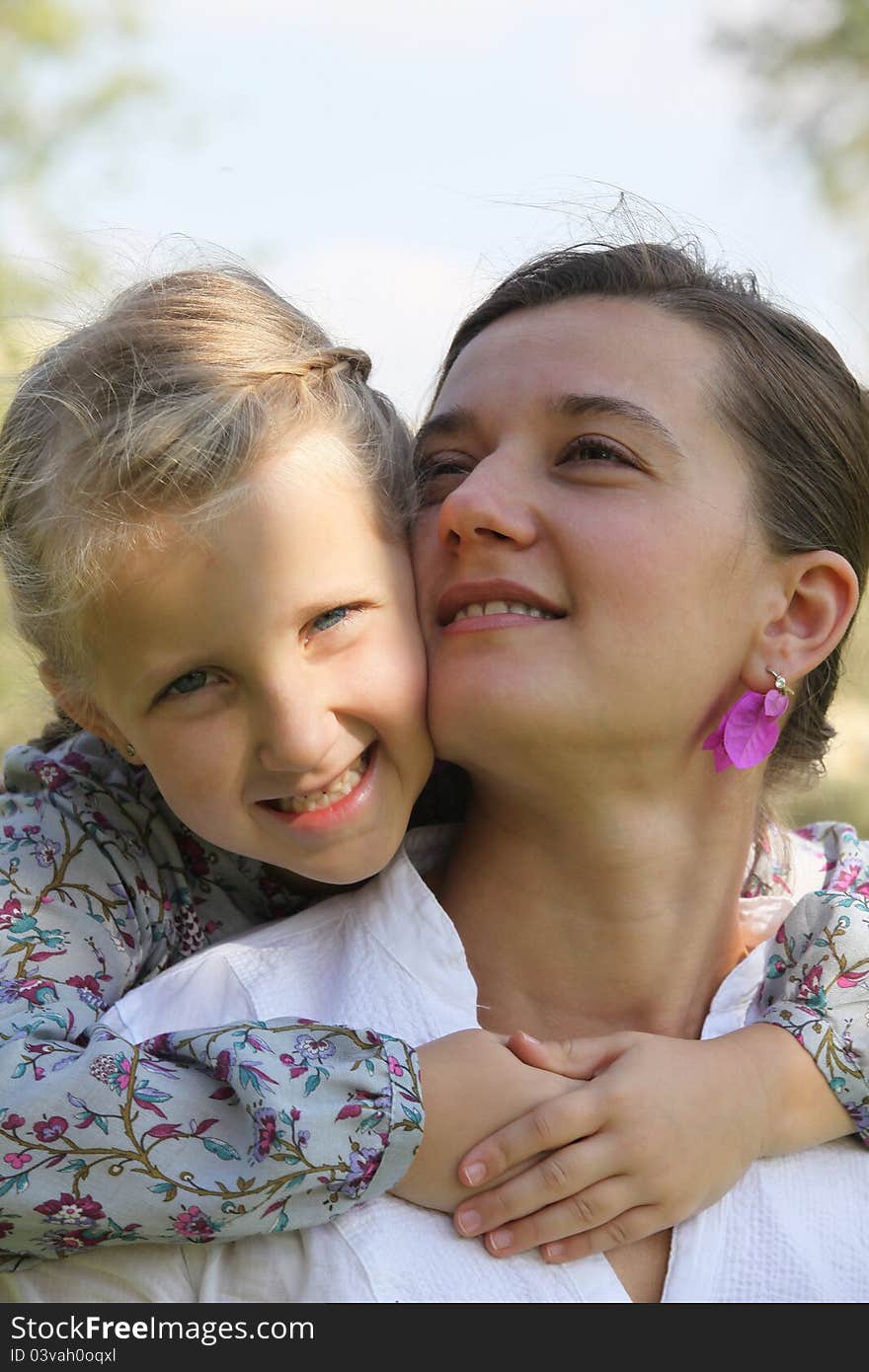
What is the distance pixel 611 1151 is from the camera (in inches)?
67.1

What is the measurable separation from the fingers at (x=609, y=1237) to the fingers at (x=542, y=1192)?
0.8 inches

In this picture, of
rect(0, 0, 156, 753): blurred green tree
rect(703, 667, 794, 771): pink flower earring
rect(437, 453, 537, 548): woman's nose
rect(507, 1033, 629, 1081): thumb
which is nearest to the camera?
rect(507, 1033, 629, 1081): thumb

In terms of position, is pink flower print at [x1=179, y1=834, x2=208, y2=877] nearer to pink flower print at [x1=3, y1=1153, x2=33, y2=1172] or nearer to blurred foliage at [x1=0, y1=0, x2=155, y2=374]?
pink flower print at [x1=3, y1=1153, x2=33, y2=1172]

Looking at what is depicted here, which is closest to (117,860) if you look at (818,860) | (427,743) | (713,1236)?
(427,743)

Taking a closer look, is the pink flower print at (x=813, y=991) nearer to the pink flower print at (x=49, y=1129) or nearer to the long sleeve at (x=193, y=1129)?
the long sleeve at (x=193, y=1129)

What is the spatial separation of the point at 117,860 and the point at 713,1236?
0.97m

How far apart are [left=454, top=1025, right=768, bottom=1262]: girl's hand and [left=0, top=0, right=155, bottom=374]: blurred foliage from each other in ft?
20.4

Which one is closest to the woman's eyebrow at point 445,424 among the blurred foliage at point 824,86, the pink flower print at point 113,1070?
the pink flower print at point 113,1070

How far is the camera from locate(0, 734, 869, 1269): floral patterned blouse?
5.35 ft

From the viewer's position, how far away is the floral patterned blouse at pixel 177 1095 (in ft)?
5.35

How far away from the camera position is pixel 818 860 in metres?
2.55

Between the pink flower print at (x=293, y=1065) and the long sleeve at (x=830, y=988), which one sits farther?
the long sleeve at (x=830, y=988)

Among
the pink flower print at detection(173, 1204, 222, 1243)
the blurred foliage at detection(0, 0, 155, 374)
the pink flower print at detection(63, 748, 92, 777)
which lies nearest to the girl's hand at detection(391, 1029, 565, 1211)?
the pink flower print at detection(173, 1204, 222, 1243)
